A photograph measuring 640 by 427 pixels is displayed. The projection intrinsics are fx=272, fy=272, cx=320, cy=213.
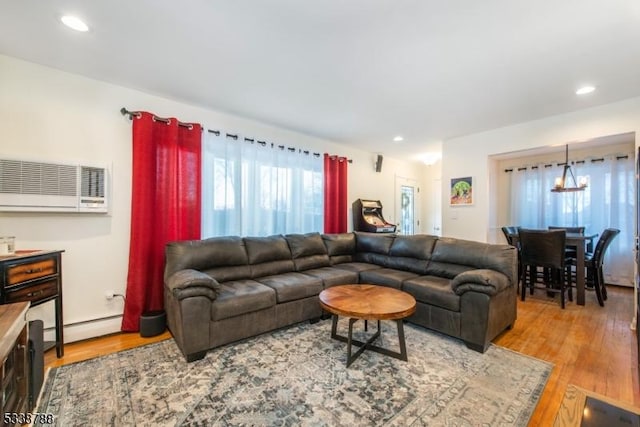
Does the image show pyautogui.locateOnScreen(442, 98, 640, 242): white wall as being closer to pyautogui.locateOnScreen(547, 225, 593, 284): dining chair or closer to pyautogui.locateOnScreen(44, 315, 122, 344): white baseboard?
pyautogui.locateOnScreen(547, 225, 593, 284): dining chair

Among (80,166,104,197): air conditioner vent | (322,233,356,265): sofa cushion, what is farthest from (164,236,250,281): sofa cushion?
(322,233,356,265): sofa cushion

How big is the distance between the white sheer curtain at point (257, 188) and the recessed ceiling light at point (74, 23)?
155 cm

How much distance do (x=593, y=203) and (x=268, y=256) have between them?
560cm

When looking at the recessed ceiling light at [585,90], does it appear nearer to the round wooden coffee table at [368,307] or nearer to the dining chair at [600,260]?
the dining chair at [600,260]

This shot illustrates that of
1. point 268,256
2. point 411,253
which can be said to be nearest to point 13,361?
point 268,256

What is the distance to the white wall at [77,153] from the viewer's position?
2422 millimetres

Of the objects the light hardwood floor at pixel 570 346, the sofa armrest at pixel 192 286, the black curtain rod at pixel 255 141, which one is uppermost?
the black curtain rod at pixel 255 141

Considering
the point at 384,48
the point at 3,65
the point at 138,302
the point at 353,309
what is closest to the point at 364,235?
the point at 353,309

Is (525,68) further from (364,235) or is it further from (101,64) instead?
(101,64)

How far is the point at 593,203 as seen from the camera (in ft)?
15.5

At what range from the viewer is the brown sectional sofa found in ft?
7.79

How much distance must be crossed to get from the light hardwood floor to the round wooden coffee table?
936 millimetres

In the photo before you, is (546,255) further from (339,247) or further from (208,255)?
(208,255)

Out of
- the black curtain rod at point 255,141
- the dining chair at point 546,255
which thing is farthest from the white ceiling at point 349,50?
the dining chair at point 546,255
